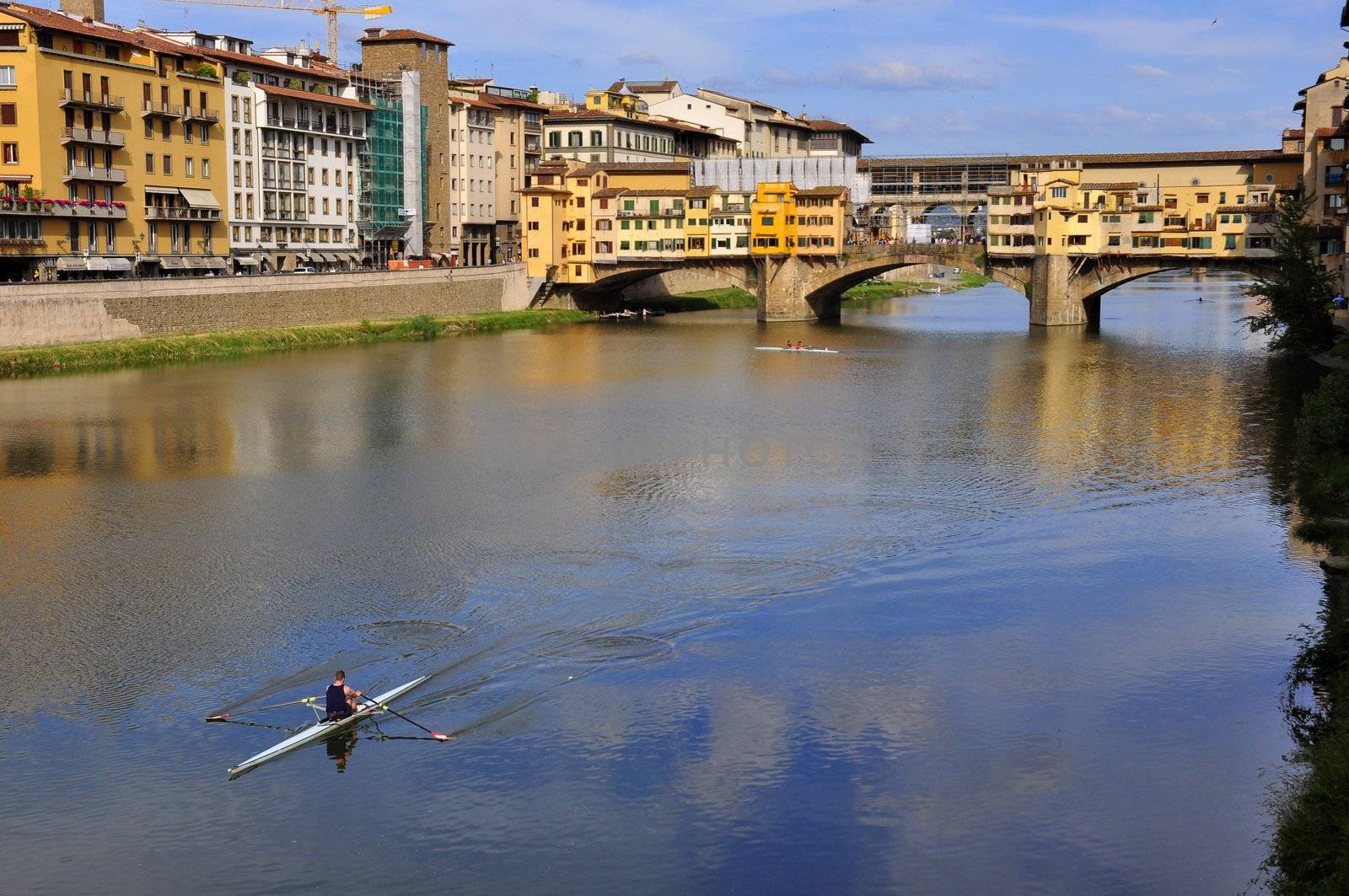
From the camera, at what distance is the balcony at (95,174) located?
55.7 meters

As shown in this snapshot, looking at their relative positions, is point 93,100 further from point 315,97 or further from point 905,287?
point 905,287

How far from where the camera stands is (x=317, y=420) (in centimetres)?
3850

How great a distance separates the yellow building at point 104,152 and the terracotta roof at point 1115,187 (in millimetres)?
37348

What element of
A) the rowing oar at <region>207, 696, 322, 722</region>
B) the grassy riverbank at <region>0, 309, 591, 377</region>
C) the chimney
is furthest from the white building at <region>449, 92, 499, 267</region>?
the rowing oar at <region>207, 696, 322, 722</region>

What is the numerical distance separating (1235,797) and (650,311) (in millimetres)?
68372

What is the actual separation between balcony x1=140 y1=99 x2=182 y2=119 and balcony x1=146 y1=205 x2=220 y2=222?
348 centimetres

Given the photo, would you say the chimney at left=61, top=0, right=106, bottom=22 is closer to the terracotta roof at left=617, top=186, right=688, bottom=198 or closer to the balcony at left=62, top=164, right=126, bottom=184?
the balcony at left=62, top=164, right=126, bottom=184

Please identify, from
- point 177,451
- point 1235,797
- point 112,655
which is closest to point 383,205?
point 177,451

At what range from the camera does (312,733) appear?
53.9 feet

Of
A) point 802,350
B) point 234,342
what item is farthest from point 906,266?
point 234,342

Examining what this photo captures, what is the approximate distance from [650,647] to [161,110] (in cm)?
4719

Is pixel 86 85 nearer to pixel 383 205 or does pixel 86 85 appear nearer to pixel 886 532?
pixel 383 205

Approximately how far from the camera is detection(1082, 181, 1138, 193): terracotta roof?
225 ft

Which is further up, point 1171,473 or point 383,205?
point 383,205
